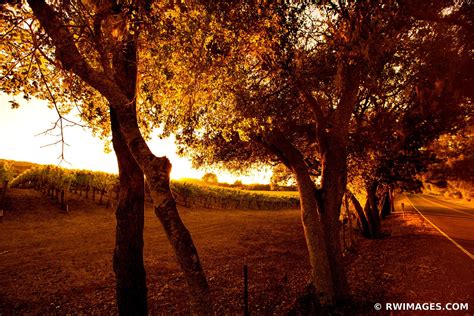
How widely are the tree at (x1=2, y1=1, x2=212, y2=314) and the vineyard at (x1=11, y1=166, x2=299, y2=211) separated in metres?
13.0

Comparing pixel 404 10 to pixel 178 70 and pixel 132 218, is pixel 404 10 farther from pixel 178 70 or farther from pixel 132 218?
pixel 132 218

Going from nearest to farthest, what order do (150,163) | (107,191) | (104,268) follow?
1. (150,163)
2. (104,268)
3. (107,191)

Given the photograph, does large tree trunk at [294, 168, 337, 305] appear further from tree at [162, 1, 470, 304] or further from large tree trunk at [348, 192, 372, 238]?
large tree trunk at [348, 192, 372, 238]

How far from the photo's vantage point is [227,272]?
1377cm

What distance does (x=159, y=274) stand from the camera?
13.5 meters

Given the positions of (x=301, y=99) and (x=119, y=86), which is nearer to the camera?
(x=119, y=86)

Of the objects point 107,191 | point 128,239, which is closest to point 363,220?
point 128,239

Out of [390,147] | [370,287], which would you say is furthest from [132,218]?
[390,147]

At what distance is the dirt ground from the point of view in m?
9.31

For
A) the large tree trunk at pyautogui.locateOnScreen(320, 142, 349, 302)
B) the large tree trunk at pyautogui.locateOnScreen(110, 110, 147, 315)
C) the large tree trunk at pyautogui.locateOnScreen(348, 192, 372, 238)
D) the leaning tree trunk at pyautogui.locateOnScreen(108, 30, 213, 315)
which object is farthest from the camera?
the large tree trunk at pyautogui.locateOnScreen(348, 192, 372, 238)

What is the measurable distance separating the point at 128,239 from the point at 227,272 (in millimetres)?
8280

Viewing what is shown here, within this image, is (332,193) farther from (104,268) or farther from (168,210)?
(104,268)

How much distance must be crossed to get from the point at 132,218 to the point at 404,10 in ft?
25.8

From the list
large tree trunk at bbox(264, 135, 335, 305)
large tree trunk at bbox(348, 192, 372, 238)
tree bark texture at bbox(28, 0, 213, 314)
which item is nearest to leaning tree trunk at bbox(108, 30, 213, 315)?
tree bark texture at bbox(28, 0, 213, 314)
